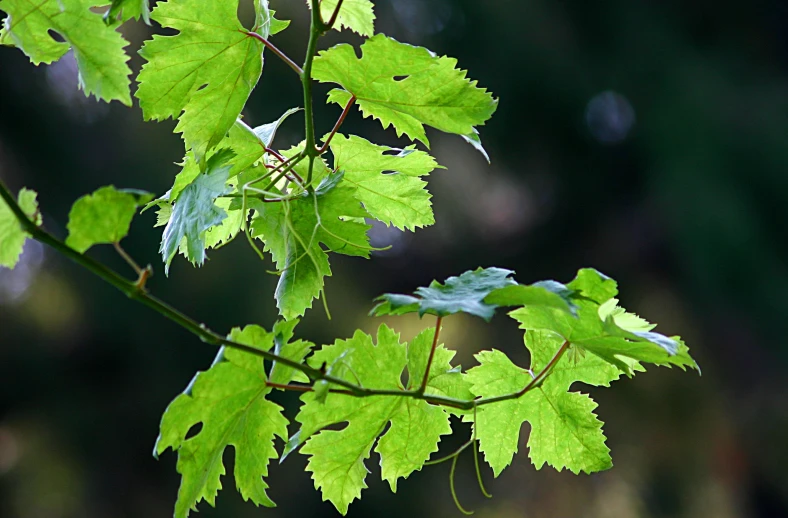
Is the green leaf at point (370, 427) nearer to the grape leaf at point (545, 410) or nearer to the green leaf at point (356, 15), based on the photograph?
the grape leaf at point (545, 410)

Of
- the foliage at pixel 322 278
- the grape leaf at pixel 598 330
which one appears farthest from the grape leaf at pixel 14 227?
the grape leaf at pixel 598 330

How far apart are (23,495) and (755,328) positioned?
303cm

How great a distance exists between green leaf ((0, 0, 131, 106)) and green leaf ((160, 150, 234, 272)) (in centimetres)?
5

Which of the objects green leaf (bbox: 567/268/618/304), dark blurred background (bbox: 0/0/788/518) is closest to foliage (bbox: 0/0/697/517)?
green leaf (bbox: 567/268/618/304)

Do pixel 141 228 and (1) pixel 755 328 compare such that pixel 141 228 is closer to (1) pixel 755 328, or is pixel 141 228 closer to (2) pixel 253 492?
(1) pixel 755 328

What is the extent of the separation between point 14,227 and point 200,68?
16 cm

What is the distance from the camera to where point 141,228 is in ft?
11.0

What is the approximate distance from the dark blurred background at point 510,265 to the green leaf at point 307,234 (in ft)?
8.80

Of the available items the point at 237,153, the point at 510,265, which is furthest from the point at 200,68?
the point at 510,265

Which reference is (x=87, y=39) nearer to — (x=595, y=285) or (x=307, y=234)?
(x=307, y=234)

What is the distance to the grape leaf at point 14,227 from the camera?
35 cm

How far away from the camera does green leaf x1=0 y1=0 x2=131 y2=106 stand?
1.47 feet

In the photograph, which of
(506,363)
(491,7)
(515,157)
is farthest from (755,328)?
(506,363)

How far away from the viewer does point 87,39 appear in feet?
1.47
